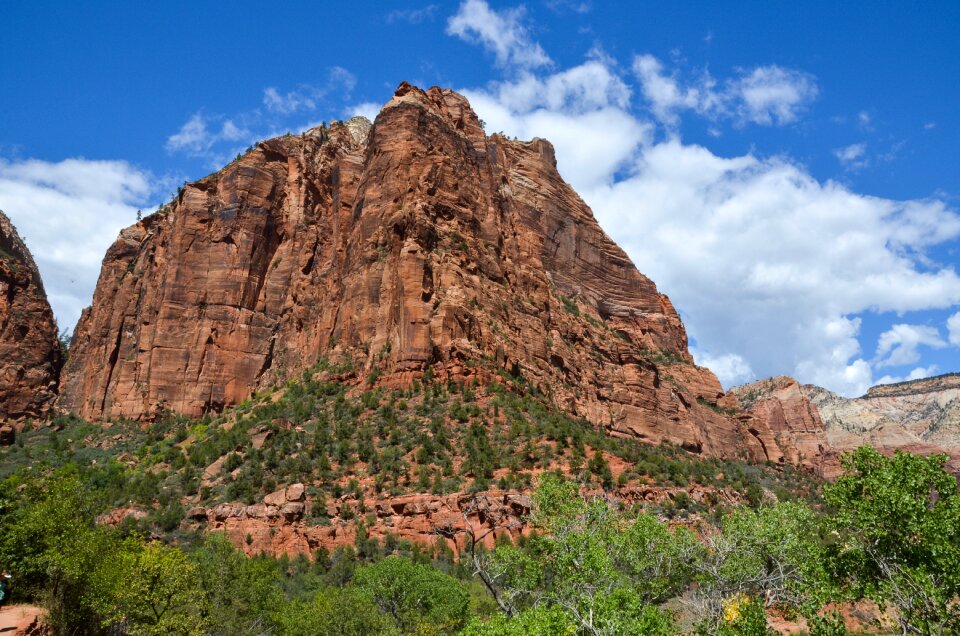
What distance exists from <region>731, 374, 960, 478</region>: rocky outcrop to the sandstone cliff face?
92650 mm

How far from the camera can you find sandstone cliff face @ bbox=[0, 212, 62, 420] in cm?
7544

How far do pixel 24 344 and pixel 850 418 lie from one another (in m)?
157

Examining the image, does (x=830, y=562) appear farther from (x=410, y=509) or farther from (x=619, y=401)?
(x=619, y=401)

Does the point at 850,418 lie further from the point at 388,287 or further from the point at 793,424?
the point at 388,287

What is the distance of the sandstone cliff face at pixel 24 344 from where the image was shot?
75438 mm

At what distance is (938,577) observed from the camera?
13547mm

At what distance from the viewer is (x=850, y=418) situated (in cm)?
15425

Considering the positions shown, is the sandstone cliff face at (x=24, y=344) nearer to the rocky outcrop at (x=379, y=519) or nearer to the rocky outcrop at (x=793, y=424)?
the rocky outcrop at (x=379, y=519)

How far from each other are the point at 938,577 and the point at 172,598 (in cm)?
2123

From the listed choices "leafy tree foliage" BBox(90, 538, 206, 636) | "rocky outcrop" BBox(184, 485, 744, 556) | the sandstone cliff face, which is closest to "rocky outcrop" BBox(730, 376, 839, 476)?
"rocky outcrop" BBox(184, 485, 744, 556)

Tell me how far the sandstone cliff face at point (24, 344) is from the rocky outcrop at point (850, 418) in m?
92.7

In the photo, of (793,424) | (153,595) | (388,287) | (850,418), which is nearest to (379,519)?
(153,595)

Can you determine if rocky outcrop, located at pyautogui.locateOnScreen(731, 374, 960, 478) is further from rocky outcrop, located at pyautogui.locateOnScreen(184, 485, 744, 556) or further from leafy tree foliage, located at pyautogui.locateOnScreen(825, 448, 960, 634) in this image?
leafy tree foliage, located at pyautogui.locateOnScreen(825, 448, 960, 634)

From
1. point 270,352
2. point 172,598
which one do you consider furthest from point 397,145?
point 172,598
